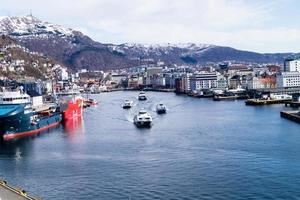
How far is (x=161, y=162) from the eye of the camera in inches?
570

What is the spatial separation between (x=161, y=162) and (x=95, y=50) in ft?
410

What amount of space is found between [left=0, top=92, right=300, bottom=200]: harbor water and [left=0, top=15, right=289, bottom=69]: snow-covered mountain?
104881 millimetres

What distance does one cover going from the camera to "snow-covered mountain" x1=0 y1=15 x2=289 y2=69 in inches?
5182

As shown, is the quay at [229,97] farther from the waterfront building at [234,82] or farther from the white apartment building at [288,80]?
the waterfront building at [234,82]

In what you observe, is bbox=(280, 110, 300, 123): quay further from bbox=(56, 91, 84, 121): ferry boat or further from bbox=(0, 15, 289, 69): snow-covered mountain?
bbox=(0, 15, 289, 69): snow-covered mountain

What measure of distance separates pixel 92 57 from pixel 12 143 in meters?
115

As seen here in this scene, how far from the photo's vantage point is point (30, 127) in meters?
22.6

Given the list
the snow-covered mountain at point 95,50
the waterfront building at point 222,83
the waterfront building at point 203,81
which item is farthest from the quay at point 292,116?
the snow-covered mountain at point 95,50

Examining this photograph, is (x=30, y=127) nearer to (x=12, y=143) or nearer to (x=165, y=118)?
(x=12, y=143)

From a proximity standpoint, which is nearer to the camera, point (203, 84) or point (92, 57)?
point (203, 84)

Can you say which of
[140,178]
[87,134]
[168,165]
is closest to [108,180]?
[140,178]

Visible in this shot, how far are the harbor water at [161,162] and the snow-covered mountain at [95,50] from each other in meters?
105

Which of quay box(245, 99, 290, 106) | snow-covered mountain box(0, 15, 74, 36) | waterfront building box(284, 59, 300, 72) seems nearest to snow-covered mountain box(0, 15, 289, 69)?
snow-covered mountain box(0, 15, 74, 36)

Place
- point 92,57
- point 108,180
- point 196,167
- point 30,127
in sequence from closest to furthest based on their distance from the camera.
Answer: point 108,180, point 196,167, point 30,127, point 92,57
